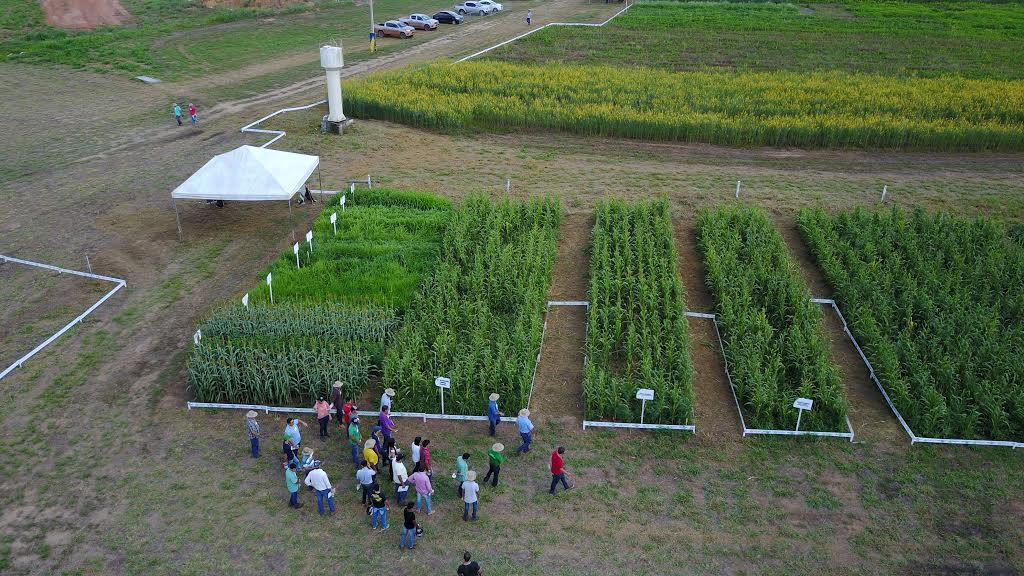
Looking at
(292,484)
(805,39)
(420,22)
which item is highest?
(420,22)

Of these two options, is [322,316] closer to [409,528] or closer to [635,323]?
[409,528]

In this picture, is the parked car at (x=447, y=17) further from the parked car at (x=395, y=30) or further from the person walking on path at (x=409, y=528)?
the person walking on path at (x=409, y=528)

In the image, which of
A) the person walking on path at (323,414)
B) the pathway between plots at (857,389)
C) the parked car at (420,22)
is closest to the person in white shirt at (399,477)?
the person walking on path at (323,414)

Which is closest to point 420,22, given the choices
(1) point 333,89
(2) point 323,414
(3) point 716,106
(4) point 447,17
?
(4) point 447,17

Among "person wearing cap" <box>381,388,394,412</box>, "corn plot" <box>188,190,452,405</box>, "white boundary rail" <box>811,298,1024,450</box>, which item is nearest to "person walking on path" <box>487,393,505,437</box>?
"person wearing cap" <box>381,388,394,412</box>

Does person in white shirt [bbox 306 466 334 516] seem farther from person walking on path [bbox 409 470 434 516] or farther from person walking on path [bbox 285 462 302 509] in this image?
person walking on path [bbox 409 470 434 516]

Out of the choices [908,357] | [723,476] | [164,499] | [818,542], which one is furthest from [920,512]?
[164,499]
